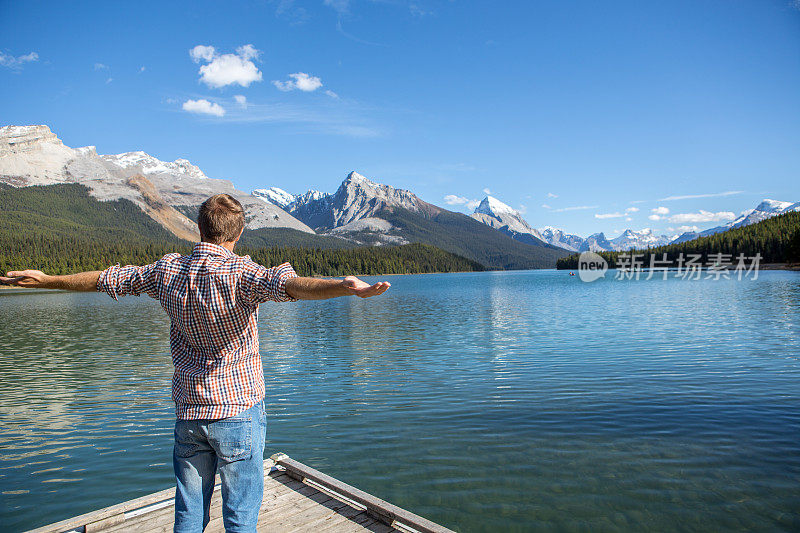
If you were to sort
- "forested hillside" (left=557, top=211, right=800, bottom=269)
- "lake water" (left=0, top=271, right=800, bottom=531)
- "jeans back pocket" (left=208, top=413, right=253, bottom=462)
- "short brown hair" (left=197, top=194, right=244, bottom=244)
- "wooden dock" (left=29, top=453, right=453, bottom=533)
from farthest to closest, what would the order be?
"forested hillside" (left=557, top=211, right=800, bottom=269)
"lake water" (left=0, top=271, right=800, bottom=531)
"wooden dock" (left=29, top=453, right=453, bottom=533)
"short brown hair" (left=197, top=194, right=244, bottom=244)
"jeans back pocket" (left=208, top=413, right=253, bottom=462)

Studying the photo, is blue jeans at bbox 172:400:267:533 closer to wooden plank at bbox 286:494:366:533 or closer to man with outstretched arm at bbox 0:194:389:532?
man with outstretched arm at bbox 0:194:389:532

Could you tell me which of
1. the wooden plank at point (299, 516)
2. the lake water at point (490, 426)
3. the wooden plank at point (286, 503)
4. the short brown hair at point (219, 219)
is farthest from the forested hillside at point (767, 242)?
the short brown hair at point (219, 219)

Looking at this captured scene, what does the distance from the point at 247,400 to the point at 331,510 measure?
4.24 m

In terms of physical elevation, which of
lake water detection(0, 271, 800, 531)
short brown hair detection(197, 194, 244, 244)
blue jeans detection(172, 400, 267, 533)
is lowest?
lake water detection(0, 271, 800, 531)

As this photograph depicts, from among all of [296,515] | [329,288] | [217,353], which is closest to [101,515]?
[296,515]

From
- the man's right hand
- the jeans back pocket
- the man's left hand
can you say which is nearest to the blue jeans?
the jeans back pocket

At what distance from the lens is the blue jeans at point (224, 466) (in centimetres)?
441

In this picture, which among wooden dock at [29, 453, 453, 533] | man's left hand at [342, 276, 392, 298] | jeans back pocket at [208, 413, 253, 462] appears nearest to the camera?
man's left hand at [342, 276, 392, 298]

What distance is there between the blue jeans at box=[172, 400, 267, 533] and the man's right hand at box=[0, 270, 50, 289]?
1.97m

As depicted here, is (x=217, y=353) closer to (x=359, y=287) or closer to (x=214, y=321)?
(x=214, y=321)

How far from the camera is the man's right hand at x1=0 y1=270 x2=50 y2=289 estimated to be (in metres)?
4.77

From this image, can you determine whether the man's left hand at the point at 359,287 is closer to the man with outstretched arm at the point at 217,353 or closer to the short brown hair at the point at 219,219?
the man with outstretched arm at the point at 217,353

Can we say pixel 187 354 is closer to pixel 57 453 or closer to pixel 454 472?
pixel 454 472

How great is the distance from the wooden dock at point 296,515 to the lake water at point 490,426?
2192 millimetres
